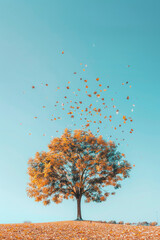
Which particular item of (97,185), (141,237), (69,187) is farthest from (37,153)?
(141,237)

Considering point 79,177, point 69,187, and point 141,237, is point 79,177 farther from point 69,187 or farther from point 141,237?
point 141,237

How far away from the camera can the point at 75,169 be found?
3441 centimetres

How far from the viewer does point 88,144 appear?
35000mm

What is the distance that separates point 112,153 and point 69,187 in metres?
8.85

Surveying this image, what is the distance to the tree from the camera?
3331 cm

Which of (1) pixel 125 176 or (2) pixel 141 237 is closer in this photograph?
(2) pixel 141 237

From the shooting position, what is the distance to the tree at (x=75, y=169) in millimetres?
33312

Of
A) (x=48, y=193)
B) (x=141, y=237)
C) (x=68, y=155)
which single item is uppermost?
(x=68, y=155)

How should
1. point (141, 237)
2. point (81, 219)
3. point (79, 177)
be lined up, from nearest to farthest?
point (141, 237) < point (81, 219) < point (79, 177)

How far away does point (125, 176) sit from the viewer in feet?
112

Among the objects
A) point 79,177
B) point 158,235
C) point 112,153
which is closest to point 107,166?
point 112,153

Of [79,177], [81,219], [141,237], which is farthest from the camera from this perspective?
[79,177]

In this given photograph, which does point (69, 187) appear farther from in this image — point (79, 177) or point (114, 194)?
point (114, 194)

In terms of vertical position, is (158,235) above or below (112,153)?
below
